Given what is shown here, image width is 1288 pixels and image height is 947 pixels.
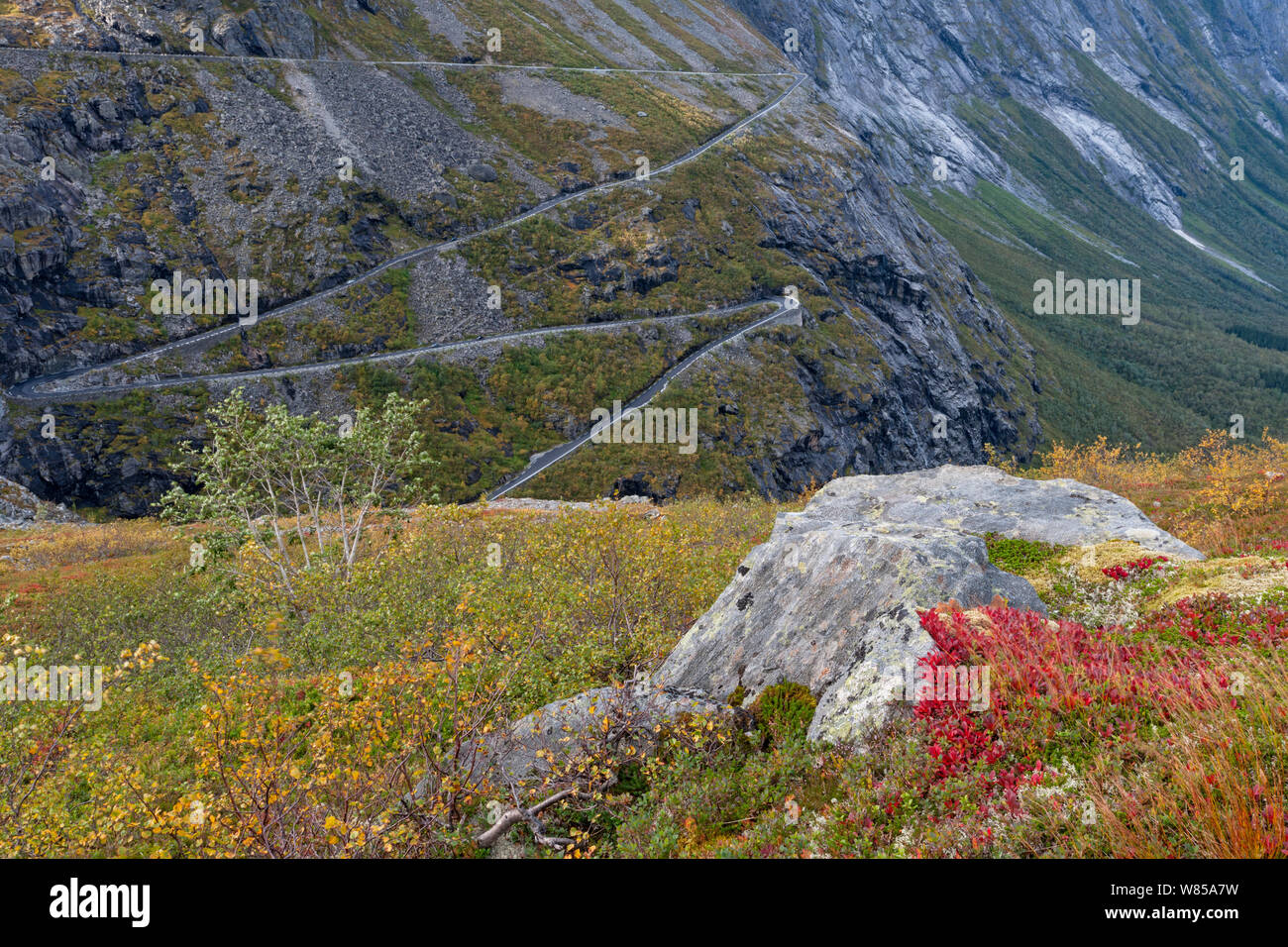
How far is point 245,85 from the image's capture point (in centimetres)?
11125

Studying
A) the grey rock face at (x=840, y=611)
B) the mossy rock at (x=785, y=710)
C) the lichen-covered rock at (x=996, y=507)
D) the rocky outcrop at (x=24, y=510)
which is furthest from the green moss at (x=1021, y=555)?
the rocky outcrop at (x=24, y=510)

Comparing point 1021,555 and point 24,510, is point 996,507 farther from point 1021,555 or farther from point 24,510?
point 24,510

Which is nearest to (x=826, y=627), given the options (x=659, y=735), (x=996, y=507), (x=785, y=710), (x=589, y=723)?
(x=785, y=710)

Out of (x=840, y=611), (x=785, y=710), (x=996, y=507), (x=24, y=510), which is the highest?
(x=996, y=507)

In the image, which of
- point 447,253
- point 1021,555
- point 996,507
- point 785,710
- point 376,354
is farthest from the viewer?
point 447,253

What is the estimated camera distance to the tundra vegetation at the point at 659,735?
6.53 meters

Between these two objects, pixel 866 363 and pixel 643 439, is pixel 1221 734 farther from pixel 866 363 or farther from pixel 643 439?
pixel 866 363

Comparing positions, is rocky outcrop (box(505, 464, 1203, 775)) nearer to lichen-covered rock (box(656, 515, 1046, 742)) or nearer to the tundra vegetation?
lichen-covered rock (box(656, 515, 1046, 742))

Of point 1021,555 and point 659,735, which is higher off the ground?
point 1021,555

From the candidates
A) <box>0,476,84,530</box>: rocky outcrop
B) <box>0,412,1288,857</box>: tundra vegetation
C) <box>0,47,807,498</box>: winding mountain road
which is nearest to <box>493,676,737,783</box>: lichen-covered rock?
<box>0,412,1288,857</box>: tundra vegetation

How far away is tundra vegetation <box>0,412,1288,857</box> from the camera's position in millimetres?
6527

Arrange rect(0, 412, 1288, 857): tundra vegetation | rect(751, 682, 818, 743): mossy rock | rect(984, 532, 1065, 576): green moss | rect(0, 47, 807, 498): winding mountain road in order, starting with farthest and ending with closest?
1. rect(0, 47, 807, 498): winding mountain road
2. rect(984, 532, 1065, 576): green moss
3. rect(751, 682, 818, 743): mossy rock
4. rect(0, 412, 1288, 857): tundra vegetation

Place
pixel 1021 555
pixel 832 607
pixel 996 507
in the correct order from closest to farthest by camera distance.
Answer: pixel 832 607 < pixel 1021 555 < pixel 996 507

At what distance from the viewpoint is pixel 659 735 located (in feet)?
35.8
